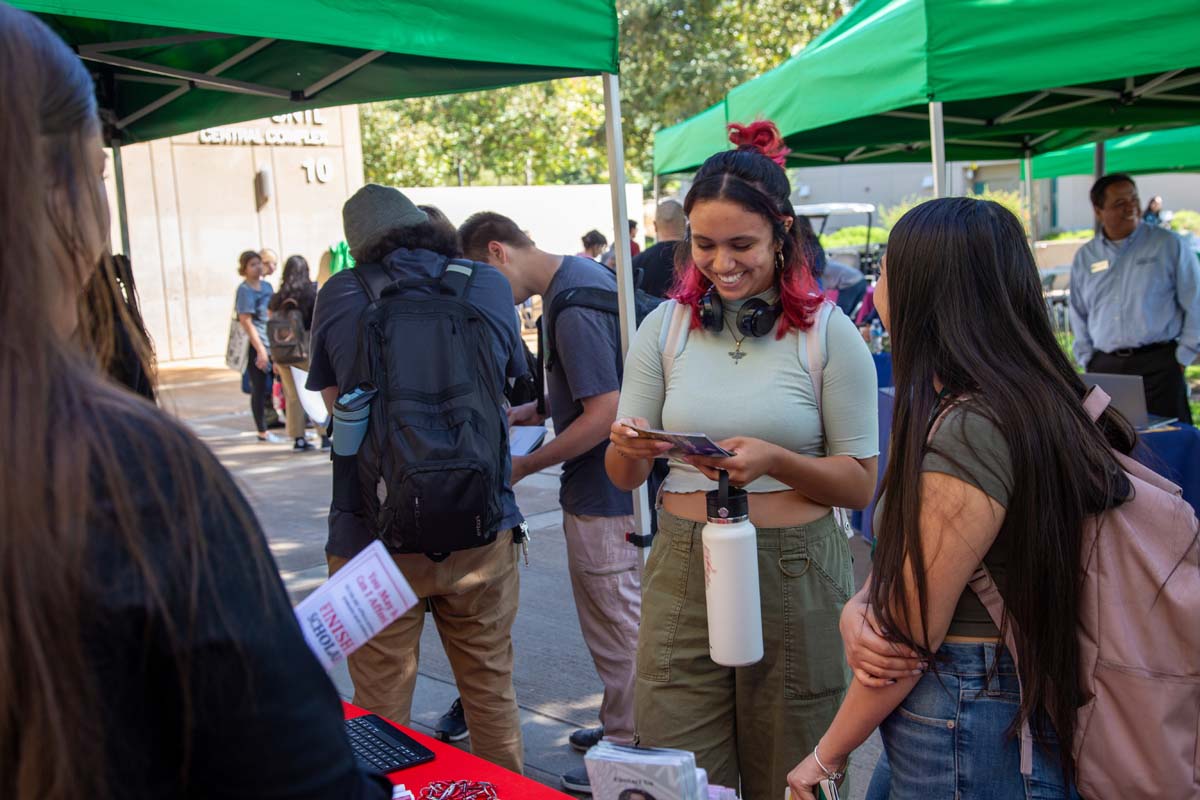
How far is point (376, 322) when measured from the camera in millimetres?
2549

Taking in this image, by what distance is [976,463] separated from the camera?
152 cm

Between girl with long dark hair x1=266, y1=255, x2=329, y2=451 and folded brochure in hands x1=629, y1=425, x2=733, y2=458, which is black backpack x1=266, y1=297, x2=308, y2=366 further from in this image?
folded brochure in hands x1=629, y1=425, x2=733, y2=458

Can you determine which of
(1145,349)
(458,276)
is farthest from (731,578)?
(1145,349)

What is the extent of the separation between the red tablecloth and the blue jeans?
595 millimetres

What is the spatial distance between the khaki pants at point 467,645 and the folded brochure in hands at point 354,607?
1515 millimetres

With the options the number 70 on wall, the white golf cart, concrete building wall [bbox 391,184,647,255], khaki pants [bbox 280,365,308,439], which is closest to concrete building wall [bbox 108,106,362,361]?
the number 70 on wall

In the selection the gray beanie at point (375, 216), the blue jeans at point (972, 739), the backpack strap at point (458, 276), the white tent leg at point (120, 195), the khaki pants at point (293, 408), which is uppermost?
the white tent leg at point (120, 195)

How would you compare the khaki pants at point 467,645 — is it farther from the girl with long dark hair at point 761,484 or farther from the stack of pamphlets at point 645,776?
the stack of pamphlets at point 645,776

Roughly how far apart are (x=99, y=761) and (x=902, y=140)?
772cm

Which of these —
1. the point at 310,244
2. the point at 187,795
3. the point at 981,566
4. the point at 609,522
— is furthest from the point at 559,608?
the point at 310,244

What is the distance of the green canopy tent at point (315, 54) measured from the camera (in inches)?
94.7

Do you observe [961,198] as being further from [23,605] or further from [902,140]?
[902,140]

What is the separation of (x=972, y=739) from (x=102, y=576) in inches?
52.5

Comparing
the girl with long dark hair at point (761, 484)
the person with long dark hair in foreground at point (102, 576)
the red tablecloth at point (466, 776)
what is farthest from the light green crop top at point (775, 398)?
the person with long dark hair in foreground at point (102, 576)
